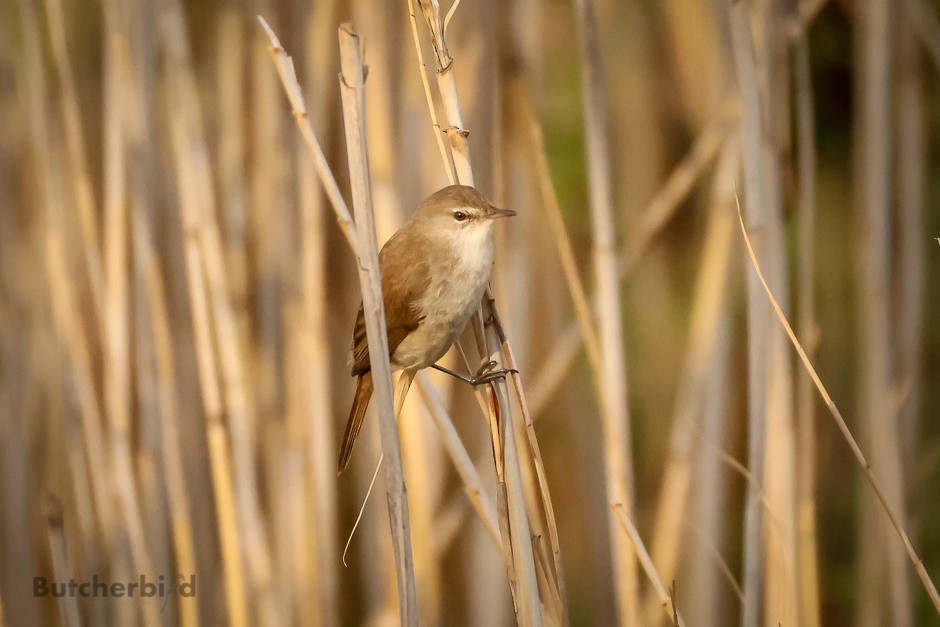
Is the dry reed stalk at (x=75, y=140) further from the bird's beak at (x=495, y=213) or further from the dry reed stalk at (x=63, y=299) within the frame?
the bird's beak at (x=495, y=213)

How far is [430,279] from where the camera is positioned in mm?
1564

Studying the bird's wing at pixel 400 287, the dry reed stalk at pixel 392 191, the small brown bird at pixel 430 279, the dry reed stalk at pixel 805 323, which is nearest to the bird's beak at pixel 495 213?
the small brown bird at pixel 430 279

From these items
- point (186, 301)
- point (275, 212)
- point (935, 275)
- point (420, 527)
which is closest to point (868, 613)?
point (420, 527)

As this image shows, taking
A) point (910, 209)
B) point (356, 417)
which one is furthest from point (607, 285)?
point (910, 209)

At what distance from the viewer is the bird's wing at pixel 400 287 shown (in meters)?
1.59

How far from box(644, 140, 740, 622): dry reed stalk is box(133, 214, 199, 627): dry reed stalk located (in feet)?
3.27

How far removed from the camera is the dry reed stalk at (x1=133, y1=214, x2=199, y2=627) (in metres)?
1.71

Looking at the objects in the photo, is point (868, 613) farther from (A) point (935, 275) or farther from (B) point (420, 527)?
(A) point (935, 275)

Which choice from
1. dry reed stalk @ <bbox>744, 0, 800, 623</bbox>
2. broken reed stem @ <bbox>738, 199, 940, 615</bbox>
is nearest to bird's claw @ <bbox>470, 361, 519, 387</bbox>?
broken reed stem @ <bbox>738, 199, 940, 615</bbox>

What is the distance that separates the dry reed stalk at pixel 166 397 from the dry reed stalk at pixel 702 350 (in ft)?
3.27

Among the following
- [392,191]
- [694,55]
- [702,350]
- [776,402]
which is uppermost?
[694,55]

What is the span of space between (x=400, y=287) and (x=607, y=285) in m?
0.41

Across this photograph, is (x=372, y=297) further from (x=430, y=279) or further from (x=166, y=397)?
(x=166, y=397)

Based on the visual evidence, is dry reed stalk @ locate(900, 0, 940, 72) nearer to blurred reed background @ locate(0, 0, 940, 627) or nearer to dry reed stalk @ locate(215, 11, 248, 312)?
blurred reed background @ locate(0, 0, 940, 627)
